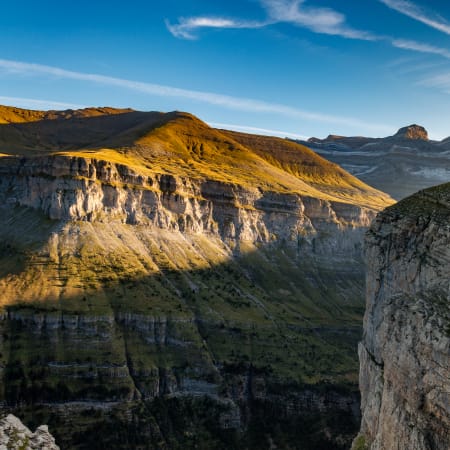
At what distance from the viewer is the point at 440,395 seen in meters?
44.5

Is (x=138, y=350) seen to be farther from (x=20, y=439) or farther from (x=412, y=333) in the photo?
(x=412, y=333)

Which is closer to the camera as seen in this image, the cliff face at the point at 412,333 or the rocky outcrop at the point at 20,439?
the cliff face at the point at 412,333

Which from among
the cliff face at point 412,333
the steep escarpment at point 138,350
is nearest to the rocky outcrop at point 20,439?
the steep escarpment at point 138,350

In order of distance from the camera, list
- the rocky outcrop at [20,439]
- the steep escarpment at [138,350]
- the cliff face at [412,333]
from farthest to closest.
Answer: the steep escarpment at [138,350] < the rocky outcrop at [20,439] < the cliff face at [412,333]

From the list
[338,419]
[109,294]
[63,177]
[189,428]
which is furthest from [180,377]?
[63,177]

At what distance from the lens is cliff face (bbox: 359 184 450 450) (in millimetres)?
45938

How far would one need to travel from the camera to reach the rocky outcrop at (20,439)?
7512 cm

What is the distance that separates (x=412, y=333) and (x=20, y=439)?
61577 mm

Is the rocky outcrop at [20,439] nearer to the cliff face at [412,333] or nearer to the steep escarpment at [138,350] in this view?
the steep escarpment at [138,350]

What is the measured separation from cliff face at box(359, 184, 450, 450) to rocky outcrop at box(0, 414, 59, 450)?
162 feet

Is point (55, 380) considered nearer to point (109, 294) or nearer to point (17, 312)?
point (17, 312)

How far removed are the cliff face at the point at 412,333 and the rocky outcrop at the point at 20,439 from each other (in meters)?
49.3

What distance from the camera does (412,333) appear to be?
2000 inches

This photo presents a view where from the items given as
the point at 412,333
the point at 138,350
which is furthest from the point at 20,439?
the point at 138,350
